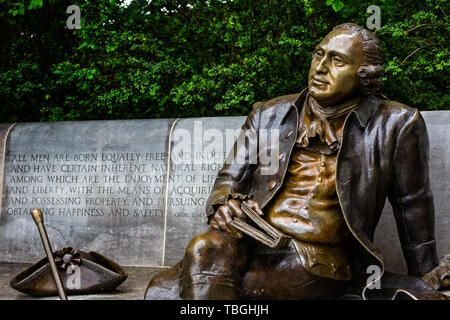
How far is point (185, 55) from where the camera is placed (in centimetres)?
963

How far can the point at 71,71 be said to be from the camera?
925 cm

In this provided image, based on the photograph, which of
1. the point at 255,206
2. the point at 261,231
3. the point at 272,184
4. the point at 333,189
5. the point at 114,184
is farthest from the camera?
the point at 114,184

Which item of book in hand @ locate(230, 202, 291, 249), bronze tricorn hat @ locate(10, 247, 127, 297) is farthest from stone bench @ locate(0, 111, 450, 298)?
book in hand @ locate(230, 202, 291, 249)

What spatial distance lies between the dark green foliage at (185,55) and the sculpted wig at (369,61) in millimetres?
4303

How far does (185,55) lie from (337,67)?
5.98 meters

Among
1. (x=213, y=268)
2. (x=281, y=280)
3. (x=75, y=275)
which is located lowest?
(x=75, y=275)

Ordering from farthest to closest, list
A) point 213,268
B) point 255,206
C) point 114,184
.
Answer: point 114,184
point 255,206
point 213,268

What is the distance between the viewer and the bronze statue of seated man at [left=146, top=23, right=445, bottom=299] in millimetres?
3652

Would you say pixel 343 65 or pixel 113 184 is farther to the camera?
pixel 113 184

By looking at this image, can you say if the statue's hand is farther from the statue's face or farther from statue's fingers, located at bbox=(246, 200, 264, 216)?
the statue's face

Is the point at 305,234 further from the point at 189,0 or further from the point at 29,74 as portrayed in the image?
the point at 29,74

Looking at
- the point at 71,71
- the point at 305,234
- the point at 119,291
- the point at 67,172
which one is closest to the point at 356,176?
the point at 305,234

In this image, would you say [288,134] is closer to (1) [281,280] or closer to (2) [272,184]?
(2) [272,184]

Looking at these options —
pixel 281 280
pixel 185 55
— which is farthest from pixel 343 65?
pixel 185 55
